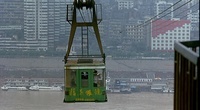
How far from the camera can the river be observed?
39.0ft

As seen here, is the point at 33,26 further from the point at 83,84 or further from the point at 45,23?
the point at 83,84

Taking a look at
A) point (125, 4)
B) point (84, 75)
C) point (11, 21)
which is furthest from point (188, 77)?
point (11, 21)

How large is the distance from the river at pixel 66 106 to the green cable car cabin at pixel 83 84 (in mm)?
6212

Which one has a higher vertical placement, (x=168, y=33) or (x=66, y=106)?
(x=168, y=33)

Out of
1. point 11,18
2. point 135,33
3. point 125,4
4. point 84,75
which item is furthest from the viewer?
point 11,18

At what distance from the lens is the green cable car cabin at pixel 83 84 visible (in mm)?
5336

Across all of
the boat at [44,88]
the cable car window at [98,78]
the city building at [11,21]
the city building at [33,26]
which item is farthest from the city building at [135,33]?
the cable car window at [98,78]

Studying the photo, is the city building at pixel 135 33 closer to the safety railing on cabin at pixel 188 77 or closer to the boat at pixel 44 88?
the boat at pixel 44 88

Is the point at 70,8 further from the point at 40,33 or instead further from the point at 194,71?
the point at 40,33

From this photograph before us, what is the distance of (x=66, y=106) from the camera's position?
1276 centimetres

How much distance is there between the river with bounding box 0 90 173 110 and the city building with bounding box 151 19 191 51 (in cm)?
147

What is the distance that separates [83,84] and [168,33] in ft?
28.3

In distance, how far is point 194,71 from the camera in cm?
214

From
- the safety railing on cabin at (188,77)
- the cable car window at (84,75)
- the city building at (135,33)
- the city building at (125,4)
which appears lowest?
the cable car window at (84,75)
